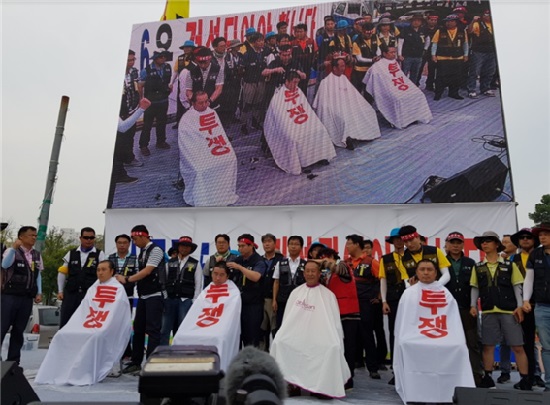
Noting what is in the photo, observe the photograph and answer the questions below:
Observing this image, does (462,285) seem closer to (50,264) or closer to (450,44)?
(450,44)

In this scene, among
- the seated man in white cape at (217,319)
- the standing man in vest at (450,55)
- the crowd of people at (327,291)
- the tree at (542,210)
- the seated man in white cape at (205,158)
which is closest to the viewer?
the crowd of people at (327,291)

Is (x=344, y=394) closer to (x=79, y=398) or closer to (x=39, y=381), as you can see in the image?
(x=79, y=398)

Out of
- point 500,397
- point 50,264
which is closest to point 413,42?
point 500,397

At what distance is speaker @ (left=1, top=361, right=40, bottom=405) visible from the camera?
8.50ft

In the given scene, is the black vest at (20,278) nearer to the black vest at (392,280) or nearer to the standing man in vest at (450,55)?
the black vest at (392,280)

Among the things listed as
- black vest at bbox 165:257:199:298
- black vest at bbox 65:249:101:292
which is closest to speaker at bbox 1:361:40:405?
black vest at bbox 165:257:199:298

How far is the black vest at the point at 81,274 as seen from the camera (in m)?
6.24

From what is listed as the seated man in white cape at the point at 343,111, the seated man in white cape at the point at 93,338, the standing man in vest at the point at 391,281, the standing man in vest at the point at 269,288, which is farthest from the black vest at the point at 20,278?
the seated man in white cape at the point at 343,111

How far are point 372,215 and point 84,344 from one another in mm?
4533

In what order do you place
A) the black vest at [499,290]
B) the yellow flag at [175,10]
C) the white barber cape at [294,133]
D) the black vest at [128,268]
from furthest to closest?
the yellow flag at [175,10] < the white barber cape at [294,133] < the black vest at [128,268] < the black vest at [499,290]

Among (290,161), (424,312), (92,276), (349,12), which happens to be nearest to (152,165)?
(290,161)

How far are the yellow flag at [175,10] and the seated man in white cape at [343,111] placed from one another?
12.6ft

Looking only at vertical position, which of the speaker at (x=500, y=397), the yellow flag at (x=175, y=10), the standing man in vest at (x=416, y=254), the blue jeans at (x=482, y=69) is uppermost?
the yellow flag at (x=175, y=10)

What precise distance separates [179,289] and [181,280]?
0.11 meters
